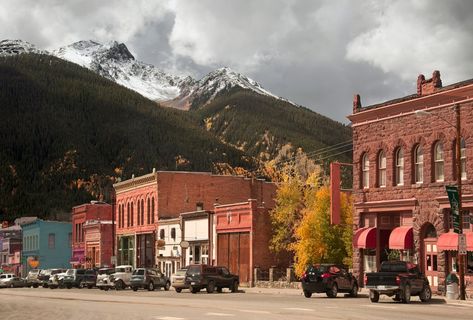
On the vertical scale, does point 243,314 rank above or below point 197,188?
below

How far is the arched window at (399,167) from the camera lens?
1934 inches

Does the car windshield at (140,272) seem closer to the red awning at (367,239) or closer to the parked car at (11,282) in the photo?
the red awning at (367,239)

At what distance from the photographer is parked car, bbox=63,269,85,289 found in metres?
70.4

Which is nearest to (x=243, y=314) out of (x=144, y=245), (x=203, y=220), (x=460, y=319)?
(x=460, y=319)

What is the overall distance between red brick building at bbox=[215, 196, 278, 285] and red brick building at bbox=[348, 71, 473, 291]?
46.5 feet

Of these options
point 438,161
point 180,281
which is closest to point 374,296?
point 438,161

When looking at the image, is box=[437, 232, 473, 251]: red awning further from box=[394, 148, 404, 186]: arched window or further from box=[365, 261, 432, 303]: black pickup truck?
box=[365, 261, 432, 303]: black pickup truck

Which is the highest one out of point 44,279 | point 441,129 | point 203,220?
point 441,129

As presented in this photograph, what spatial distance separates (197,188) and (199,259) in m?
9.79

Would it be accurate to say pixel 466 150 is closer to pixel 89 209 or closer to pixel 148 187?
pixel 148 187

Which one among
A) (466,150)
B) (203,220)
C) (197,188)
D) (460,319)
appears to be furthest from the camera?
(197,188)

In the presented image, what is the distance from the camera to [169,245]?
256 feet

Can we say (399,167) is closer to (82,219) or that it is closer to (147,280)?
(147,280)

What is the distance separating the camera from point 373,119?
168ft
